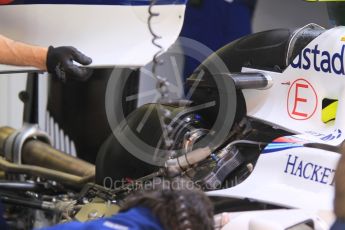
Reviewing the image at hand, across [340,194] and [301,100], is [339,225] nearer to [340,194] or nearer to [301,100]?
[340,194]

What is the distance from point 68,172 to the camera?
266 cm

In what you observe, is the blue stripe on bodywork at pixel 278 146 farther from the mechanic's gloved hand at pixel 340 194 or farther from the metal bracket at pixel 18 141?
the metal bracket at pixel 18 141

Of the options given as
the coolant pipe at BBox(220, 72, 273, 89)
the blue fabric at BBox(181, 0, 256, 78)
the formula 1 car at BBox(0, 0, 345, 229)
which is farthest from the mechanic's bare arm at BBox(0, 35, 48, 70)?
the blue fabric at BBox(181, 0, 256, 78)

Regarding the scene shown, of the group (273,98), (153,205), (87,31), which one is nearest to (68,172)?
(87,31)

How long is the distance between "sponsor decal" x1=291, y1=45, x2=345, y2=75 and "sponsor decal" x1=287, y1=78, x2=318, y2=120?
4cm

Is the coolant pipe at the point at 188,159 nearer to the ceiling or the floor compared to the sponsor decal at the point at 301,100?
nearer to the floor

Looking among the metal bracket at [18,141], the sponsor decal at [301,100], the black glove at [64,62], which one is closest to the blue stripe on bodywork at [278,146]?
the sponsor decal at [301,100]

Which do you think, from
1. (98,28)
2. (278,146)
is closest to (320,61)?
(278,146)

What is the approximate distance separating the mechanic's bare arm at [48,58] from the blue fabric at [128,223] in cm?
77

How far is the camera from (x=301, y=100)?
1854 mm

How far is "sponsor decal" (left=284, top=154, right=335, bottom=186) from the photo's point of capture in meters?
1.64

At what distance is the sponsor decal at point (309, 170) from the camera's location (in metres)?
1.64

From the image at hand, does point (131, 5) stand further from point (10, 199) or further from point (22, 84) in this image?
point (22, 84)

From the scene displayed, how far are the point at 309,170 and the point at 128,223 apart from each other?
723 mm
